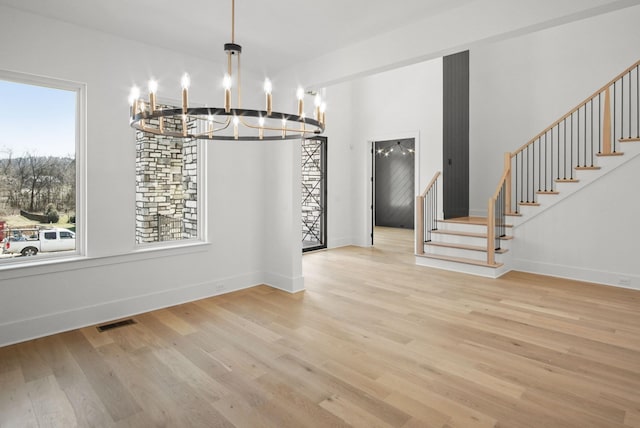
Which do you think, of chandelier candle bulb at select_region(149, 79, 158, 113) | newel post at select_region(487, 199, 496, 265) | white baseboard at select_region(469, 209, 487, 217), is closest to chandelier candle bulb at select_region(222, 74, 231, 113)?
chandelier candle bulb at select_region(149, 79, 158, 113)

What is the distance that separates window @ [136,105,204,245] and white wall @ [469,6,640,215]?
4.64 m

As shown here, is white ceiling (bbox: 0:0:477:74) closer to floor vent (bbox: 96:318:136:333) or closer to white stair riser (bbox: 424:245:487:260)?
floor vent (bbox: 96:318:136:333)

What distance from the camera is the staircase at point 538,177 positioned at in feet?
17.5

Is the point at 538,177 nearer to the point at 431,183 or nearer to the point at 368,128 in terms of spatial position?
the point at 431,183

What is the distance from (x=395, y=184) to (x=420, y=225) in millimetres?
5498

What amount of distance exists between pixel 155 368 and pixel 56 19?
3204mm

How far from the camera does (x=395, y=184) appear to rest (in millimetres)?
11859

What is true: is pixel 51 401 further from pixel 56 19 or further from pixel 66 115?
pixel 56 19

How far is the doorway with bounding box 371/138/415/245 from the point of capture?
11422 mm

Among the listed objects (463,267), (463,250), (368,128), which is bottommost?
(463,267)

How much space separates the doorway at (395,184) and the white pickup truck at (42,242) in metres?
8.93

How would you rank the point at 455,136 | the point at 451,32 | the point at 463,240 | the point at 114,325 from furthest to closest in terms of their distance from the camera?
the point at 455,136 → the point at 463,240 → the point at 114,325 → the point at 451,32

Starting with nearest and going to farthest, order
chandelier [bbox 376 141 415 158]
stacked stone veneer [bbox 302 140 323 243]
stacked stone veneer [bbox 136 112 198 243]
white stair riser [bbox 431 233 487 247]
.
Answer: stacked stone veneer [bbox 136 112 198 243] → white stair riser [bbox 431 233 487 247] → stacked stone veneer [bbox 302 140 323 243] → chandelier [bbox 376 141 415 158]

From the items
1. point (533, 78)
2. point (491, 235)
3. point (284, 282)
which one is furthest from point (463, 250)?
point (533, 78)
